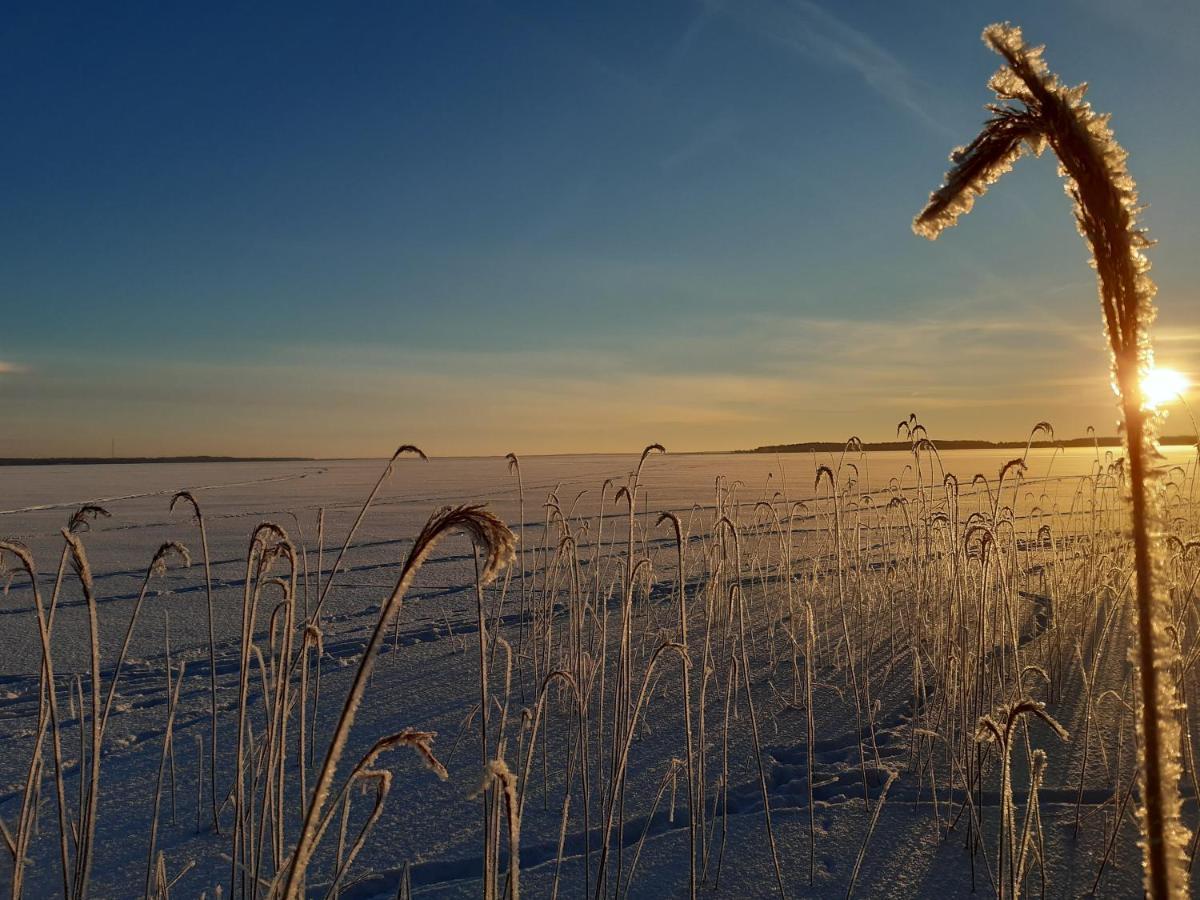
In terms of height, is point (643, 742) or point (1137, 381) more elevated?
point (1137, 381)

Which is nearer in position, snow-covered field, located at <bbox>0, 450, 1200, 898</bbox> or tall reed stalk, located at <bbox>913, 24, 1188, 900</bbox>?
tall reed stalk, located at <bbox>913, 24, 1188, 900</bbox>

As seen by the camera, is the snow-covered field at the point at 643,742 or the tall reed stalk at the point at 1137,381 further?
the snow-covered field at the point at 643,742

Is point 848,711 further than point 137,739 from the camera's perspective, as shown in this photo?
Yes

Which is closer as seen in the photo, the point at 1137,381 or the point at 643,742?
the point at 1137,381

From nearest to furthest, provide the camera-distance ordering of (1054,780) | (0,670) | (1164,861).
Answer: (1164,861) < (1054,780) < (0,670)

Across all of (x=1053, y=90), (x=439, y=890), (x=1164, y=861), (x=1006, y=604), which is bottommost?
(x=439, y=890)

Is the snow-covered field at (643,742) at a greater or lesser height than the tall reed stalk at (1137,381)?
lesser

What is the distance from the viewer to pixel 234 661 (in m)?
5.31

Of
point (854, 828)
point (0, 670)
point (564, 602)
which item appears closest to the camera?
point (854, 828)

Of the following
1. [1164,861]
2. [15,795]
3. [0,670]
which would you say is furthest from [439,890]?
[0,670]

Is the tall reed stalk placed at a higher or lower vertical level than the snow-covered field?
higher

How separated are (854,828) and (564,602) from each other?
14.2ft

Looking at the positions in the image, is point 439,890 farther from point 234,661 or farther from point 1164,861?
point 234,661

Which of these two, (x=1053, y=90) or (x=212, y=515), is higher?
(x=1053, y=90)
